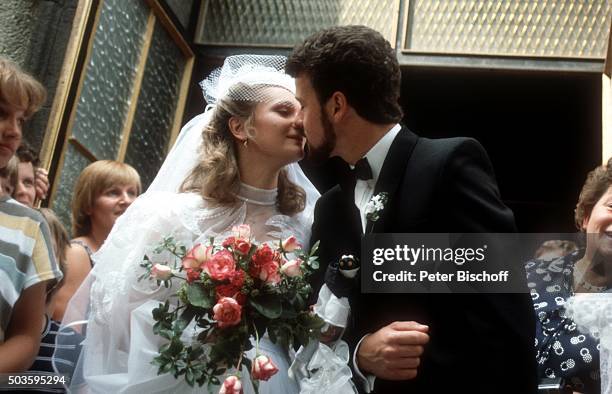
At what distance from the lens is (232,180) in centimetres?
322

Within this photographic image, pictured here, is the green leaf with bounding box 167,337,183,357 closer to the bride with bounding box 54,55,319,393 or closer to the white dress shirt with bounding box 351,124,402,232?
the bride with bounding box 54,55,319,393

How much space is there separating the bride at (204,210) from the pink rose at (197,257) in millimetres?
298

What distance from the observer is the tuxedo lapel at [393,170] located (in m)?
2.46

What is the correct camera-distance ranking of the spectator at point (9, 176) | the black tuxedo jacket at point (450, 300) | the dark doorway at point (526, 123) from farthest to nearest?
1. the dark doorway at point (526, 123)
2. the spectator at point (9, 176)
3. the black tuxedo jacket at point (450, 300)

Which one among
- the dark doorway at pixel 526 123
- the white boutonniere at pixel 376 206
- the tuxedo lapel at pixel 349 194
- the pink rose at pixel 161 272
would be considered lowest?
the dark doorway at pixel 526 123

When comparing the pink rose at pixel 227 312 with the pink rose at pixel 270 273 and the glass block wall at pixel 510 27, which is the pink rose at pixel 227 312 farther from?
the glass block wall at pixel 510 27

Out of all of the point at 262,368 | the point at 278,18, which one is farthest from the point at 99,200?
the point at 278,18

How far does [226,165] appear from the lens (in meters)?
3.24

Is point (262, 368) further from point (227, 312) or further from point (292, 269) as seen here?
point (292, 269)

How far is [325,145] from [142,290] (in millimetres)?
808

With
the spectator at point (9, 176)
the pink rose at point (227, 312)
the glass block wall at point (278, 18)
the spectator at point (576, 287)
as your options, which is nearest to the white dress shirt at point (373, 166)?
the pink rose at point (227, 312)

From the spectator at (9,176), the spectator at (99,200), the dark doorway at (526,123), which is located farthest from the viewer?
the dark doorway at (526,123)

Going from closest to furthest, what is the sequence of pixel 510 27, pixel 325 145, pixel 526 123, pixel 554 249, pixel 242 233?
pixel 242 233
pixel 325 145
pixel 554 249
pixel 510 27
pixel 526 123

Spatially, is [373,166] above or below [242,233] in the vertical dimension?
above
